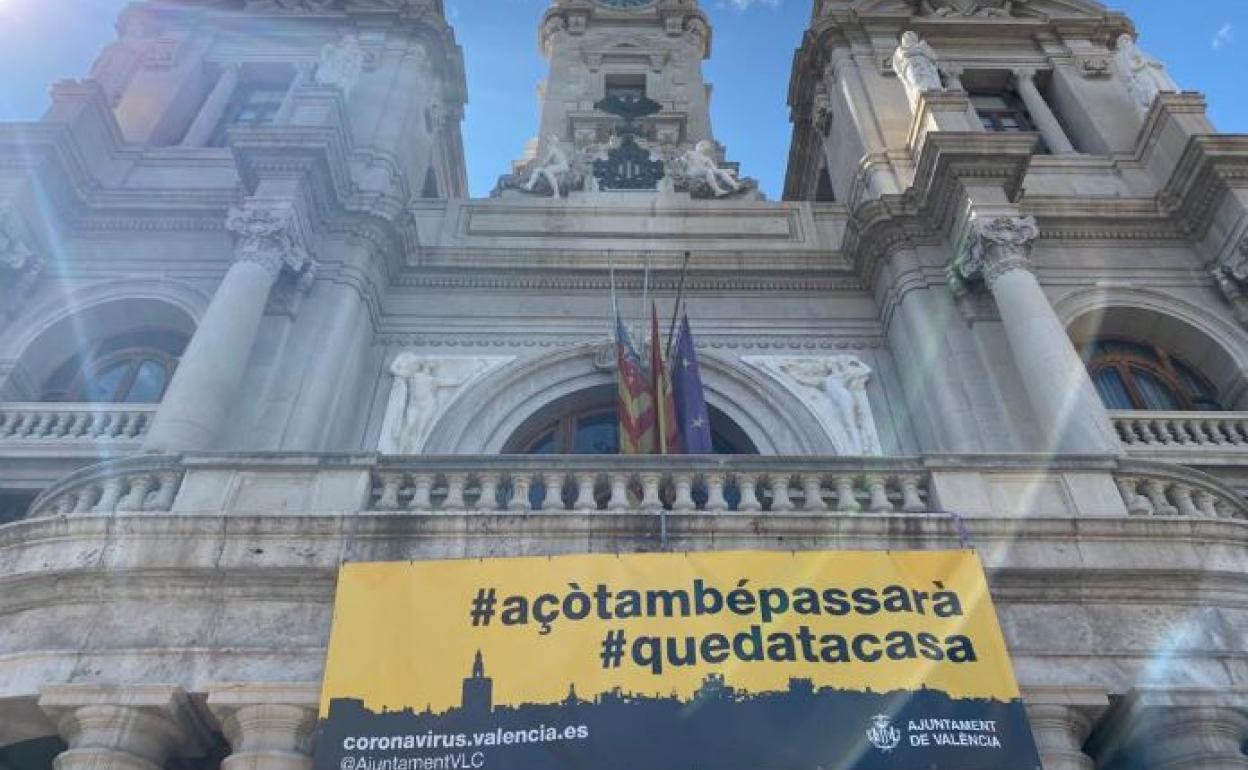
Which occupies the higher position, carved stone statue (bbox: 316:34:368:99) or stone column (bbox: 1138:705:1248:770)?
carved stone statue (bbox: 316:34:368:99)

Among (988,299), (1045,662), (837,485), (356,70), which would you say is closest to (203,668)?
(837,485)

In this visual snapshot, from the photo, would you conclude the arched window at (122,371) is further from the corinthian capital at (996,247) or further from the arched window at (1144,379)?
the arched window at (1144,379)

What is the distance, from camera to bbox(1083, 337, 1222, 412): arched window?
1468 centimetres

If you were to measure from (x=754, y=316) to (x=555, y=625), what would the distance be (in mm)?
9102

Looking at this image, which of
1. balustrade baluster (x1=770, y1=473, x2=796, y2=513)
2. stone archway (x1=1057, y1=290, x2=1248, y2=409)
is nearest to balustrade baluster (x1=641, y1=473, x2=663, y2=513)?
balustrade baluster (x1=770, y1=473, x2=796, y2=513)

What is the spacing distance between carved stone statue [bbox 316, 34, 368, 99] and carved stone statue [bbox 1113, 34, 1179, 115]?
54.3ft

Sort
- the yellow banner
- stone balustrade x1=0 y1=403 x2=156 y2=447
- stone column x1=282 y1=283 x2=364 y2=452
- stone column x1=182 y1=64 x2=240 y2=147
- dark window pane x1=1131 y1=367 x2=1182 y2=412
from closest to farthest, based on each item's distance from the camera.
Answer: the yellow banner, stone column x1=282 y1=283 x2=364 y2=452, stone balustrade x1=0 y1=403 x2=156 y2=447, dark window pane x1=1131 y1=367 x2=1182 y2=412, stone column x1=182 y1=64 x2=240 y2=147

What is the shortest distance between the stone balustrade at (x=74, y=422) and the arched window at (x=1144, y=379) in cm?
A: 1527

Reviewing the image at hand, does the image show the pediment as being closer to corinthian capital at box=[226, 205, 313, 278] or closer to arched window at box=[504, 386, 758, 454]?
arched window at box=[504, 386, 758, 454]

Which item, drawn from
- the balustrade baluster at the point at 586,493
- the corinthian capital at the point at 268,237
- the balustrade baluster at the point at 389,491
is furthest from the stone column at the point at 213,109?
the balustrade baluster at the point at 586,493

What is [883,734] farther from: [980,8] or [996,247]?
[980,8]

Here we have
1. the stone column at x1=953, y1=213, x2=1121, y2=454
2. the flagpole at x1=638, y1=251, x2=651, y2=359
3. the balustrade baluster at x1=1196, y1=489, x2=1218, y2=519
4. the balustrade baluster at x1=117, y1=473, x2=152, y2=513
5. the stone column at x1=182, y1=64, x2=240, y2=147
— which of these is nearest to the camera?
the balustrade baluster at x1=117, y1=473, x2=152, y2=513

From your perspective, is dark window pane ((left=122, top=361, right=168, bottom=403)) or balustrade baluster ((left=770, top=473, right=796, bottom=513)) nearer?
balustrade baluster ((left=770, top=473, right=796, bottom=513))

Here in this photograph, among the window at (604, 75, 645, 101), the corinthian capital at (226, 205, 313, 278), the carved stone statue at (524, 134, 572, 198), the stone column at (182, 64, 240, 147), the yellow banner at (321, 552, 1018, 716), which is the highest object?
the window at (604, 75, 645, 101)
